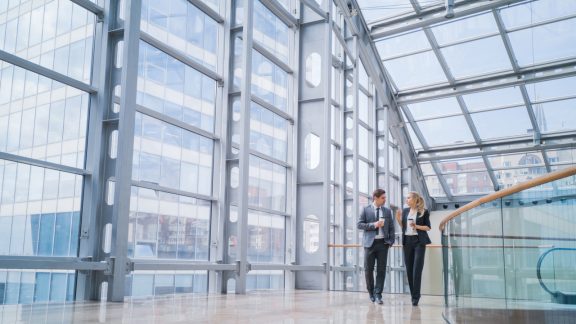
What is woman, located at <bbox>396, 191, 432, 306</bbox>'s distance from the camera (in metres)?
6.13

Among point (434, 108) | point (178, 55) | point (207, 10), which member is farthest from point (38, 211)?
point (434, 108)

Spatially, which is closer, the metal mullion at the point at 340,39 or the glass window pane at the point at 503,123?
the metal mullion at the point at 340,39

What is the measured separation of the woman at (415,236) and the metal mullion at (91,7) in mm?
4231

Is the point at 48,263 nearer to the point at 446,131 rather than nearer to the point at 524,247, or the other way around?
the point at 524,247

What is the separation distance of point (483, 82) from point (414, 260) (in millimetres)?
10896

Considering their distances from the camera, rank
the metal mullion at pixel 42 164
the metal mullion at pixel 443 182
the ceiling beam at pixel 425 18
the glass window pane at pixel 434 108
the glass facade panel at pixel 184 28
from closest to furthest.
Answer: the metal mullion at pixel 42 164 < the glass facade panel at pixel 184 28 < the ceiling beam at pixel 425 18 < the glass window pane at pixel 434 108 < the metal mullion at pixel 443 182

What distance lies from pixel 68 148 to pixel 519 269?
5010mm

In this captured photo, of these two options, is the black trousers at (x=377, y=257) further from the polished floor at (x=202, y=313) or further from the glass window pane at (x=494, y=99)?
the glass window pane at (x=494, y=99)

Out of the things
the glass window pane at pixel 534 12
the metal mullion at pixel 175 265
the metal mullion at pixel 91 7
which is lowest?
the metal mullion at pixel 175 265

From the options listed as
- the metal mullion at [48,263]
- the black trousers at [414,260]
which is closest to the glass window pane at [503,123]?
the black trousers at [414,260]

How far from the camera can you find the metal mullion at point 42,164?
18.3 feet

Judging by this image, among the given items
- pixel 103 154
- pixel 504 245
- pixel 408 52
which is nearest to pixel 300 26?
pixel 408 52

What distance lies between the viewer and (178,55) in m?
8.05

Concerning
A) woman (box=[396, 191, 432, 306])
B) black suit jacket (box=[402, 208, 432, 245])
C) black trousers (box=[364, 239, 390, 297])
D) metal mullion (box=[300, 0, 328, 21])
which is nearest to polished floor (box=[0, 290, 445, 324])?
woman (box=[396, 191, 432, 306])
